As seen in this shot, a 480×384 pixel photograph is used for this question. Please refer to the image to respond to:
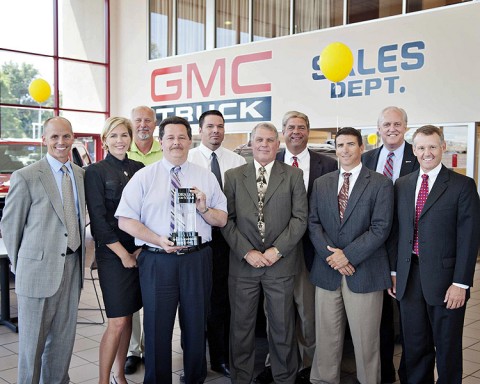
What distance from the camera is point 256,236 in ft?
10.8

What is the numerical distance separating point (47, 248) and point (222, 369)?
61.7 inches

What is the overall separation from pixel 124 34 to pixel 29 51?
242 centimetres

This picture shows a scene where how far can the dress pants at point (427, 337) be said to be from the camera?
9.72 feet

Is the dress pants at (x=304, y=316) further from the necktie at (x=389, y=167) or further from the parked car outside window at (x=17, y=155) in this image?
the parked car outside window at (x=17, y=155)

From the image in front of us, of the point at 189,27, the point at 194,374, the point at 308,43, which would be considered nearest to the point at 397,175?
the point at 194,374

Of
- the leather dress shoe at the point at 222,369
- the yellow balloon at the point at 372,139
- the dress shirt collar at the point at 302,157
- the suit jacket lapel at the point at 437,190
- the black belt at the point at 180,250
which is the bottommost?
the leather dress shoe at the point at 222,369

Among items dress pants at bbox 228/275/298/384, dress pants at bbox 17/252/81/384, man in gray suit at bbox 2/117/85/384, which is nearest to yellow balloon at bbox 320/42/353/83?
dress pants at bbox 228/275/298/384

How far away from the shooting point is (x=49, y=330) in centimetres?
300

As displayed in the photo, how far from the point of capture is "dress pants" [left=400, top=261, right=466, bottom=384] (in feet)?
9.72

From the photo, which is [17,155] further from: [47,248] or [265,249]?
[265,249]

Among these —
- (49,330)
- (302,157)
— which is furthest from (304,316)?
(49,330)

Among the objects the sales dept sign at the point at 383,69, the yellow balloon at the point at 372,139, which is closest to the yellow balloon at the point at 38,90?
the sales dept sign at the point at 383,69

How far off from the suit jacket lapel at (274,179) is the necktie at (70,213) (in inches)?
44.4

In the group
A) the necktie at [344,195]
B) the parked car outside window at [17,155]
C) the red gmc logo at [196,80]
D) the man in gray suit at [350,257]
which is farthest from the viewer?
the red gmc logo at [196,80]
